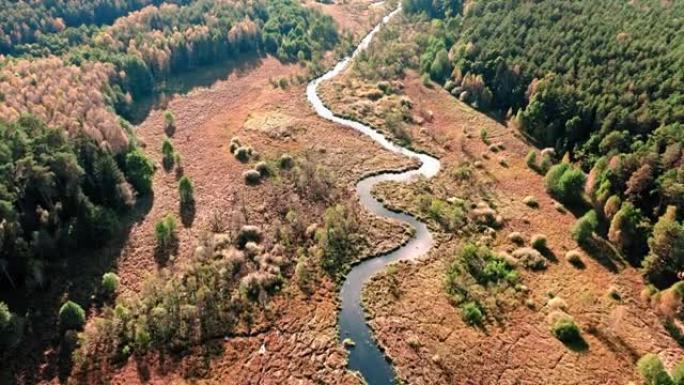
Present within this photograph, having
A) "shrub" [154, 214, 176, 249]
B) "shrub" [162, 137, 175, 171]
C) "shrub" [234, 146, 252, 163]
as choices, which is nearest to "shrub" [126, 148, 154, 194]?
"shrub" [162, 137, 175, 171]

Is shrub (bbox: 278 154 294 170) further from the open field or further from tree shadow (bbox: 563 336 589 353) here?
tree shadow (bbox: 563 336 589 353)

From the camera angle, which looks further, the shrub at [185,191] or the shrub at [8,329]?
the shrub at [185,191]

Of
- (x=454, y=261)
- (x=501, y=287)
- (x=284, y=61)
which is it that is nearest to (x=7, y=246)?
(x=454, y=261)

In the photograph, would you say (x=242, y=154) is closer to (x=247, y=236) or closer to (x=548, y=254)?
(x=247, y=236)

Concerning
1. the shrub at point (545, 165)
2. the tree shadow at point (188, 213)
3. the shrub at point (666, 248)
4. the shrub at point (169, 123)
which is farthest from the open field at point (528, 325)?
the shrub at point (169, 123)

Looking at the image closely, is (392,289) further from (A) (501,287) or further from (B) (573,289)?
(B) (573,289)

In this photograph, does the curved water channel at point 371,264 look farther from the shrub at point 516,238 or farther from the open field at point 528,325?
the shrub at point 516,238
